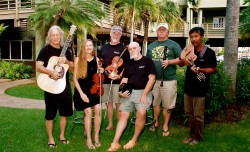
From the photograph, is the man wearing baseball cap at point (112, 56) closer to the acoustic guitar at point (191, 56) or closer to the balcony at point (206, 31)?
the acoustic guitar at point (191, 56)

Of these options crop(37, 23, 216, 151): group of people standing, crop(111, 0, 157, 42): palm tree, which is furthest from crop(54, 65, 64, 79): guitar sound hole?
crop(111, 0, 157, 42): palm tree

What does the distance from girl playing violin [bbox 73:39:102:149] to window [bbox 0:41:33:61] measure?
18311 mm

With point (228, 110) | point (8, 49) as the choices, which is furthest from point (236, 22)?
point (8, 49)

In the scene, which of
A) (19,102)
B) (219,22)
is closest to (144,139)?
(19,102)

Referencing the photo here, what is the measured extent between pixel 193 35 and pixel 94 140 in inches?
93.1

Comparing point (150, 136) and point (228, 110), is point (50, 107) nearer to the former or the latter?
point (150, 136)

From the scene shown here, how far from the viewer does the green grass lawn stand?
525 centimetres

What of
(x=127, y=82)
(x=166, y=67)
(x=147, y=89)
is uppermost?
(x=166, y=67)

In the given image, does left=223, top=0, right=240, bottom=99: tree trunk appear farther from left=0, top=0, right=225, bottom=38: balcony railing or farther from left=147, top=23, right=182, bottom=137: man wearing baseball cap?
left=0, top=0, right=225, bottom=38: balcony railing

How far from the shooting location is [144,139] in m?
5.80

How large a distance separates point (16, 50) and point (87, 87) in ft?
63.6

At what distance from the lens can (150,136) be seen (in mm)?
5980

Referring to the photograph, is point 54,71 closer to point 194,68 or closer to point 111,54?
point 111,54

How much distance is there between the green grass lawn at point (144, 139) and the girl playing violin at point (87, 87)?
0.37 metres
